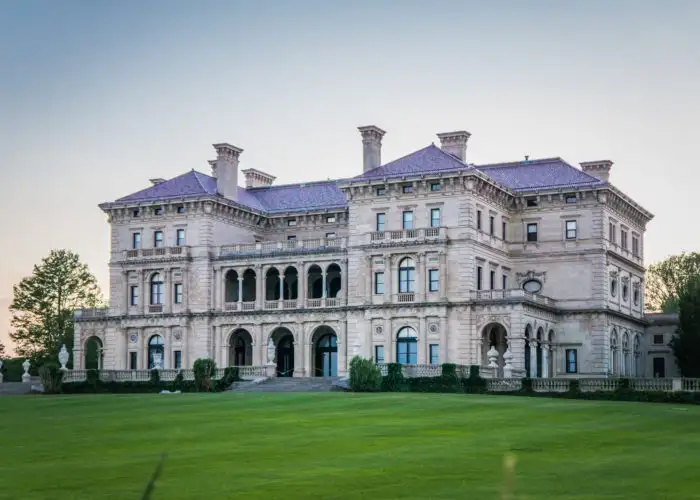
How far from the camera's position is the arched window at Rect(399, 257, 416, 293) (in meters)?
77.8

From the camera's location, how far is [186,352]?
85.1 metres

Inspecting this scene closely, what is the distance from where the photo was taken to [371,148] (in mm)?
83312

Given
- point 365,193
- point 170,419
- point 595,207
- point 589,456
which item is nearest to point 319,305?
point 365,193

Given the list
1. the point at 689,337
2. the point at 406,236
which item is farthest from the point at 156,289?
the point at 689,337

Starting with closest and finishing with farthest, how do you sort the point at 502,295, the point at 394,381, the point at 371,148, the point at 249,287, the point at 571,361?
the point at 394,381
the point at 502,295
the point at 571,361
the point at 371,148
the point at 249,287

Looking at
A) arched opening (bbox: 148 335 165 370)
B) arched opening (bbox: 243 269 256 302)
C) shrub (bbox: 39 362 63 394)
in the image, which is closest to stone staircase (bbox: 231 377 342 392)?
shrub (bbox: 39 362 63 394)

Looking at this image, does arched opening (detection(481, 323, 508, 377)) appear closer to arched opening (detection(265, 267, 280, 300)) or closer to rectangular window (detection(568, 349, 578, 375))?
rectangular window (detection(568, 349, 578, 375))

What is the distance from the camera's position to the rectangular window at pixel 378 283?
78.8 metres

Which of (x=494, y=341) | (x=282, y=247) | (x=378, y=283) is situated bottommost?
(x=494, y=341)

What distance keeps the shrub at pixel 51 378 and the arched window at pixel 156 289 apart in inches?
583

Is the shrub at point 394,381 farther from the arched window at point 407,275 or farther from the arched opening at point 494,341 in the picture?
the arched window at point 407,275

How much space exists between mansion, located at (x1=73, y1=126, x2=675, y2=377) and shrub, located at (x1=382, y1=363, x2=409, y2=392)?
7.71 meters

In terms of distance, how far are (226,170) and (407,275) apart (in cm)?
1858

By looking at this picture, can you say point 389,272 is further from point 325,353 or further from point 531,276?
point 531,276
